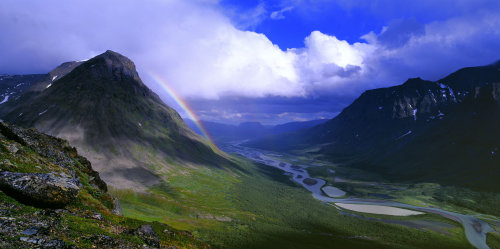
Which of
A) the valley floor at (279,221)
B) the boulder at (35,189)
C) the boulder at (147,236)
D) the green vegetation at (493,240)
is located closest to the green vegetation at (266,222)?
the valley floor at (279,221)

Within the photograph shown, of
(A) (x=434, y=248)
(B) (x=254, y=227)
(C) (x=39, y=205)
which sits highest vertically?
(C) (x=39, y=205)

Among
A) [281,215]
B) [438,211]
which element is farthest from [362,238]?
[438,211]

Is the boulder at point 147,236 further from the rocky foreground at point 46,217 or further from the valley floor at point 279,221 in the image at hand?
the valley floor at point 279,221

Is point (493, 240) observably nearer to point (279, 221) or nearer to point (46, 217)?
point (279, 221)

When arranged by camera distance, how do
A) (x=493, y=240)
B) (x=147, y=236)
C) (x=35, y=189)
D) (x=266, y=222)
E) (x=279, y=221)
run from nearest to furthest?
1. (x=35, y=189)
2. (x=147, y=236)
3. (x=266, y=222)
4. (x=493, y=240)
5. (x=279, y=221)

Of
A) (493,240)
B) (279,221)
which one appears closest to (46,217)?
(279,221)

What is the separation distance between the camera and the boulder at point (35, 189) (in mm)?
22141

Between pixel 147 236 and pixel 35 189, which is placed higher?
pixel 35 189

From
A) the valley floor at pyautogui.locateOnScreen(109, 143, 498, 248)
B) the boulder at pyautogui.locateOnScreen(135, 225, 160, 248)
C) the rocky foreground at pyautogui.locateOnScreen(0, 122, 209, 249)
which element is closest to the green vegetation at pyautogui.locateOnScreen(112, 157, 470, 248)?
the valley floor at pyautogui.locateOnScreen(109, 143, 498, 248)

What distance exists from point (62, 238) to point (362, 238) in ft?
423

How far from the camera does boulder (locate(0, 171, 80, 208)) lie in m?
22.1

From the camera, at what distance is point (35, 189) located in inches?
906

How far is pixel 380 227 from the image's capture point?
449ft

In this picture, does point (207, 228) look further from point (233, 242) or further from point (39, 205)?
point (39, 205)
